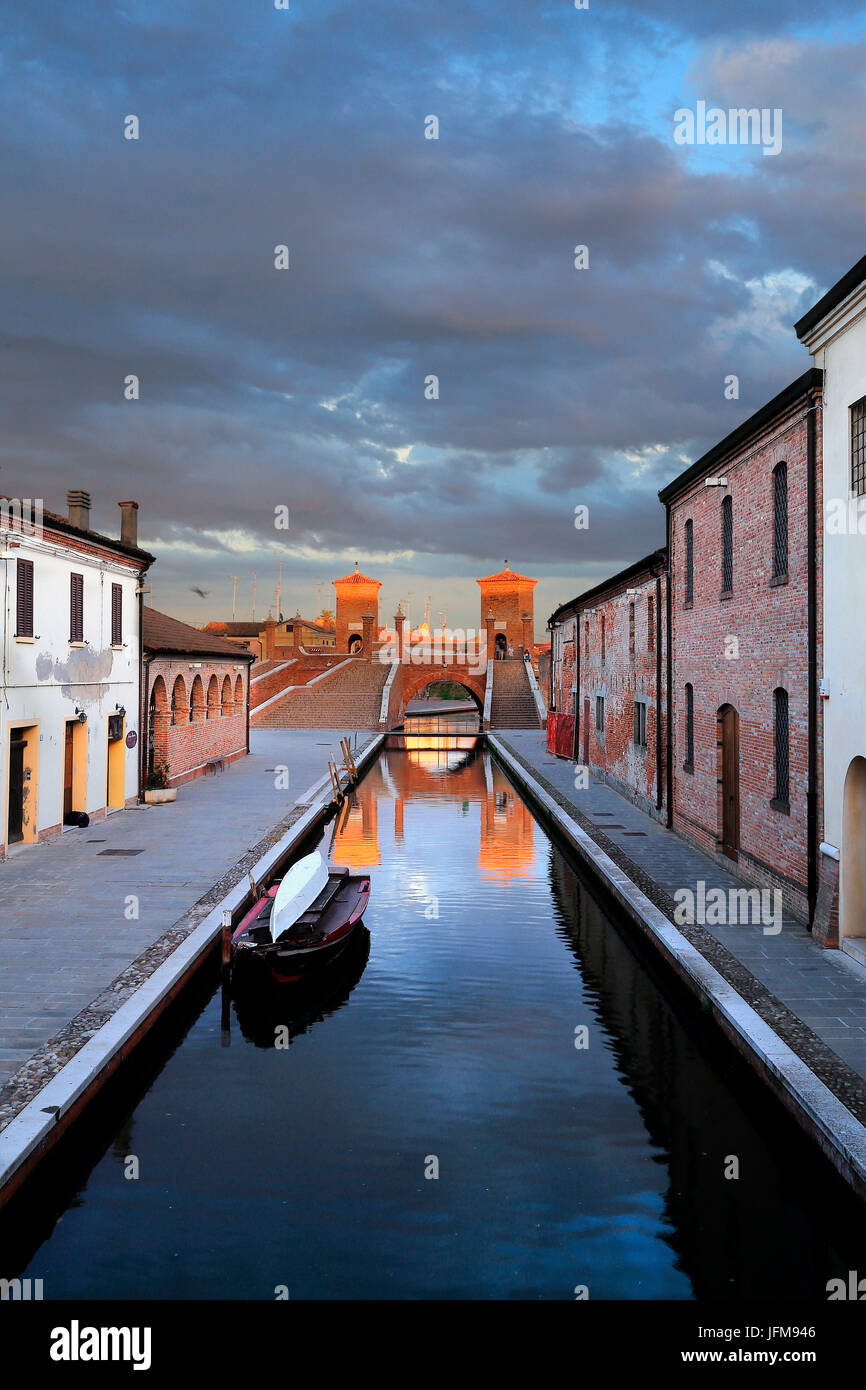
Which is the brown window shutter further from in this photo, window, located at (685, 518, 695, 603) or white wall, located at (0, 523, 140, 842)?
window, located at (685, 518, 695, 603)

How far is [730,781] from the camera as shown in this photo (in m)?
15.6

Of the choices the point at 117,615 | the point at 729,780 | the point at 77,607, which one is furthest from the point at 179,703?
the point at 729,780

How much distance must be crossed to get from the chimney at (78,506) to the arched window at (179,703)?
247 inches

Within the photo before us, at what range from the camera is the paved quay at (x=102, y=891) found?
9.39m

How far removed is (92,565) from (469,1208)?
16643 millimetres

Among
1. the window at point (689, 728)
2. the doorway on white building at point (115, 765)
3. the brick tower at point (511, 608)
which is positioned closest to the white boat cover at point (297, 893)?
the window at point (689, 728)

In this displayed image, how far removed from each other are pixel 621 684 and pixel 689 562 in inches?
316

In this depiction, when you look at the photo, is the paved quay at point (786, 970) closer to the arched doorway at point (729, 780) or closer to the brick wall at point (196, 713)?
the arched doorway at point (729, 780)

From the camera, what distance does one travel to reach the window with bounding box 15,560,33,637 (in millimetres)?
16641

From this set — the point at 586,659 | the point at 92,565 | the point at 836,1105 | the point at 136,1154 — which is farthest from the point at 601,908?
the point at 586,659
